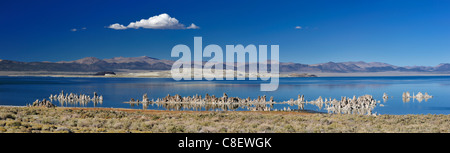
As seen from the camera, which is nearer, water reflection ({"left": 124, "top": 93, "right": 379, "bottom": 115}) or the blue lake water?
water reflection ({"left": 124, "top": 93, "right": 379, "bottom": 115})

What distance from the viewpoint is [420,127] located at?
68.3 feet

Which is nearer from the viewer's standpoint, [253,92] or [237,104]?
[237,104]

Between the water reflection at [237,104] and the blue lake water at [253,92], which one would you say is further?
the blue lake water at [253,92]
